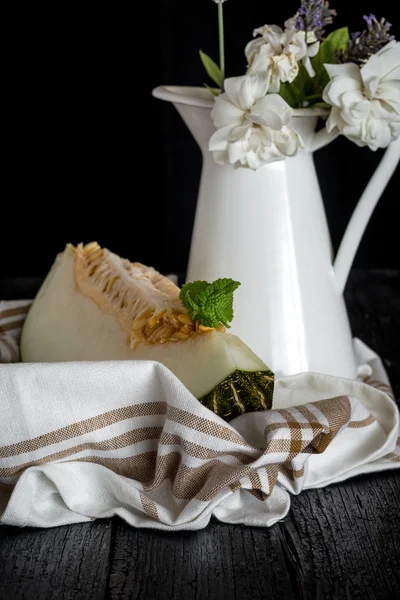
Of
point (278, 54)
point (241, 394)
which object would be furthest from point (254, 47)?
point (241, 394)

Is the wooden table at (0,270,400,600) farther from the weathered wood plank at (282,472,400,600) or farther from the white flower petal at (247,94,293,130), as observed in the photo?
the white flower petal at (247,94,293,130)

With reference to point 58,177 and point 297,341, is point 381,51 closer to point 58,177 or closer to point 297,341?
point 297,341

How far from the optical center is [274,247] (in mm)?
981

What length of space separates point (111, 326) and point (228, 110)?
259 mm

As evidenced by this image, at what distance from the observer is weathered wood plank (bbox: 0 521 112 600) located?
0.70 m

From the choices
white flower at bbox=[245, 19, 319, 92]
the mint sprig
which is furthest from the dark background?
the mint sprig

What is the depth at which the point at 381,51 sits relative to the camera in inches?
35.0

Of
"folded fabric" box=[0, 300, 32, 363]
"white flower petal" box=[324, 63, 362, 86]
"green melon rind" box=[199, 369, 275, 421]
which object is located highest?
"white flower petal" box=[324, 63, 362, 86]

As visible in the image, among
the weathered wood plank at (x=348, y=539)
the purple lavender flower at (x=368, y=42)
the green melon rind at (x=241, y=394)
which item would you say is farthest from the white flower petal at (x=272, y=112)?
the weathered wood plank at (x=348, y=539)

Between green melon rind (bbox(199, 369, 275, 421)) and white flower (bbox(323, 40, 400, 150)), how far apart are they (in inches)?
10.6

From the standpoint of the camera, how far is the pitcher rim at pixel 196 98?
36.4 inches

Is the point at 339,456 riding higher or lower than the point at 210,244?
lower

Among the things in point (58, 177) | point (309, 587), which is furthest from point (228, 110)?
point (58, 177)

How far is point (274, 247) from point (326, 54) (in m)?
0.21
